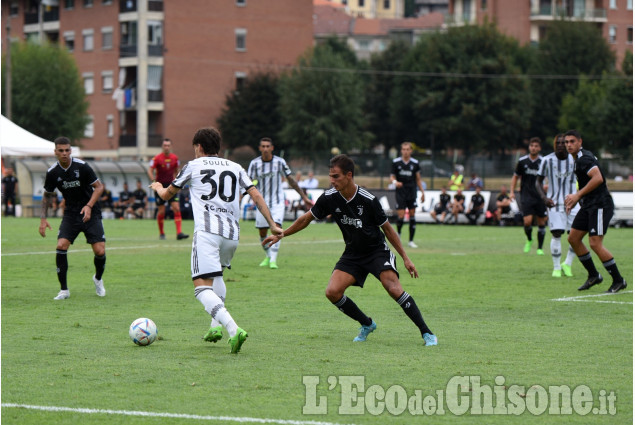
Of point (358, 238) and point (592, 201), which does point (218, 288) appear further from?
point (592, 201)

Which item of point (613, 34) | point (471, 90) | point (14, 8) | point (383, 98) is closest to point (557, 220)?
point (471, 90)

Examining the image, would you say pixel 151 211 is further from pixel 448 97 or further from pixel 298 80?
pixel 448 97

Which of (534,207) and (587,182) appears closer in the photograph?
(587,182)

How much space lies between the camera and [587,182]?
14.3 m

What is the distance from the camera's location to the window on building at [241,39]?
7856 cm

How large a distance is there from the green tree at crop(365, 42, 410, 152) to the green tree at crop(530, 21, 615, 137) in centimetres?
1189

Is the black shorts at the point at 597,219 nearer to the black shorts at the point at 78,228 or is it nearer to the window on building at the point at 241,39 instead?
the black shorts at the point at 78,228

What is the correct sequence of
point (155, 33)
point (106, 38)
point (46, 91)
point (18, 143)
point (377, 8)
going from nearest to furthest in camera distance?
point (18, 143), point (46, 91), point (155, 33), point (106, 38), point (377, 8)

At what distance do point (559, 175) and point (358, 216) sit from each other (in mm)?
8924

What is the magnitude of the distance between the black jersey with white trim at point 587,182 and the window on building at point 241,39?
216 feet

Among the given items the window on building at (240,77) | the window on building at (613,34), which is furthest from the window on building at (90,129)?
the window on building at (613,34)

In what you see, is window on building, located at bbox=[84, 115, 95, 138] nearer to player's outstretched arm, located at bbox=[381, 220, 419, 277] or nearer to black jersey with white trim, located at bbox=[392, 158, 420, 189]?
black jersey with white trim, located at bbox=[392, 158, 420, 189]

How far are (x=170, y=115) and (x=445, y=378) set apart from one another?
6935cm

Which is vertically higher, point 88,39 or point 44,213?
point 88,39
